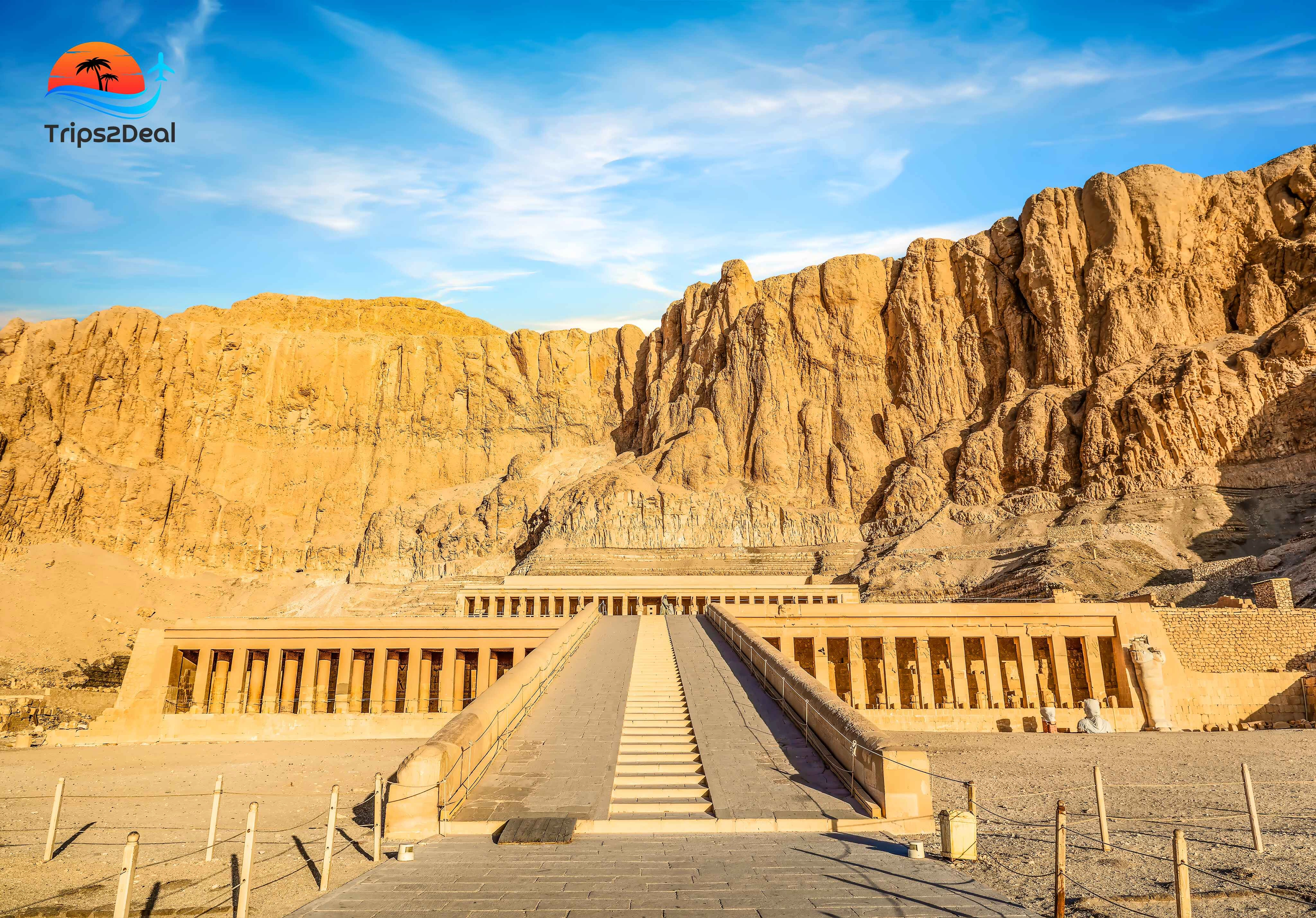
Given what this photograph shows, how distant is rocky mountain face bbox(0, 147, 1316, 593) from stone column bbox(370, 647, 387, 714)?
32152 mm

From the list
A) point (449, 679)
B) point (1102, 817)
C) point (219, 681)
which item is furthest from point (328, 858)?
point (219, 681)

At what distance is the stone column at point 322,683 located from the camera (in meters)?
28.3

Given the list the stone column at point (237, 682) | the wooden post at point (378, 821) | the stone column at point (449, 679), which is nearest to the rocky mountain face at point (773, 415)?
the stone column at point (449, 679)

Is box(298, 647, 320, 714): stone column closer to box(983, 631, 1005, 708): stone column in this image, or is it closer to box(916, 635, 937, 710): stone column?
box(916, 635, 937, 710): stone column

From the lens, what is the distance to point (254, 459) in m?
90.6

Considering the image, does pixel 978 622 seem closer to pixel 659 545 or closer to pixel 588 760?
pixel 588 760

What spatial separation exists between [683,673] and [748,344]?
6894 cm

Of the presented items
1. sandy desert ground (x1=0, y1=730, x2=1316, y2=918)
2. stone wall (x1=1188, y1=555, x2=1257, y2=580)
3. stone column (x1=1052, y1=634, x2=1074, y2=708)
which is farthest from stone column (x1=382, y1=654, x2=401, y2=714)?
stone wall (x1=1188, y1=555, x2=1257, y2=580)

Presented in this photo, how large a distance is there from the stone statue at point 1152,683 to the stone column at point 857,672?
7924 mm

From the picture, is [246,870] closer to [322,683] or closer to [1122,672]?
[322,683]

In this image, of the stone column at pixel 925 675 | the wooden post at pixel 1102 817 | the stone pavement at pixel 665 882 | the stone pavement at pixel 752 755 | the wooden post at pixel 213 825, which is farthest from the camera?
the stone column at pixel 925 675

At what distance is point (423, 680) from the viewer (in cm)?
2878

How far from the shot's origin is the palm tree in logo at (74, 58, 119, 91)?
2800 cm

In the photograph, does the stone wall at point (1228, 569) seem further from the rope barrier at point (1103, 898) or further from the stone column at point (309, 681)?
the stone column at point (309, 681)
